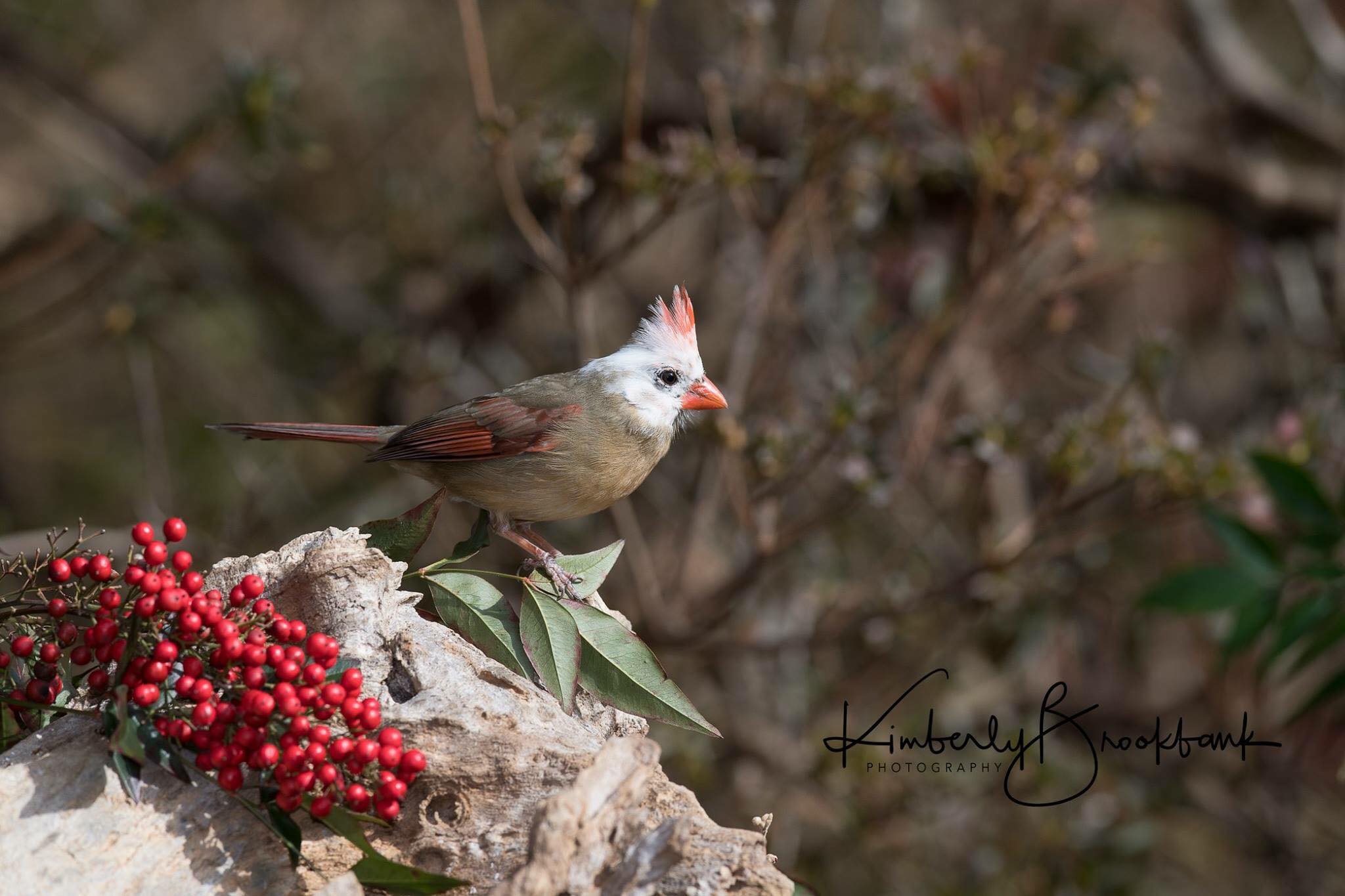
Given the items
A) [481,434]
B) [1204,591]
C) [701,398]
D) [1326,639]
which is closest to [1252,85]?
[1204,591]

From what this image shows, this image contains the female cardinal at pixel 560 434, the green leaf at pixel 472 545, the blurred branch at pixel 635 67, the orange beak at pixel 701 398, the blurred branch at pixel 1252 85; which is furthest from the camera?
the blurred branch at pixel 1252 85

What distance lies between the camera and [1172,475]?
14.1 ft

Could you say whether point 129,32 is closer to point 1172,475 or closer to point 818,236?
point 818,236

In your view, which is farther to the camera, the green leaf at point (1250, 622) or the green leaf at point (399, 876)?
the green leaf at point (1250, 622)

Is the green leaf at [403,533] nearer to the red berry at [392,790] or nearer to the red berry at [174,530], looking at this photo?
the red berry at [174,530]

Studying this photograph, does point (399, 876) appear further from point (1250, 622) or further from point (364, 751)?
point (1250, 622)

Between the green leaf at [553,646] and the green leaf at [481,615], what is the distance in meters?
0.03

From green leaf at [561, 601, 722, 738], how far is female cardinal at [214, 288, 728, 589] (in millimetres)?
618

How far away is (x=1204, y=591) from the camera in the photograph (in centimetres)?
365

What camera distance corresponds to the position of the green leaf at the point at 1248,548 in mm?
3664

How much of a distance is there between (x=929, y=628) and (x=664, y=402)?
321 cm

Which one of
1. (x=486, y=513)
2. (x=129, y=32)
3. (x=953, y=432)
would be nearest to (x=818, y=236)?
(x=953, y=432)

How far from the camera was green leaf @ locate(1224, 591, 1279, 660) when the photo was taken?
358cm
